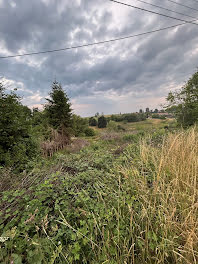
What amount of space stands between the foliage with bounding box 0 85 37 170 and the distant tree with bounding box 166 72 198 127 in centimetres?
1247

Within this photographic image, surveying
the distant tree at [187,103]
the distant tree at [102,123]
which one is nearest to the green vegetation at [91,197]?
the distant tree at [187,103]

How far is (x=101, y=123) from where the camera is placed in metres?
30.2

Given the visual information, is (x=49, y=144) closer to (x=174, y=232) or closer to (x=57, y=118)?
(x=57, y=118)

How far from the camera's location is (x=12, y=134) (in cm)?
369

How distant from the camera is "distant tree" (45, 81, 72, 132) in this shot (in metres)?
8.84

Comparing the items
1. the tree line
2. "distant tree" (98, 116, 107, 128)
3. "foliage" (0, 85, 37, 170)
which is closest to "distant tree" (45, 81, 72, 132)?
the tree line

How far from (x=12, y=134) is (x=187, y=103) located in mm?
13469

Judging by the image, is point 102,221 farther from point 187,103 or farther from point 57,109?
point 187,103

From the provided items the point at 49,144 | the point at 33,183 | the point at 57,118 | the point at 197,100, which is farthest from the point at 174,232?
the point at 197,100

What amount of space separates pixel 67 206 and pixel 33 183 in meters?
0.94

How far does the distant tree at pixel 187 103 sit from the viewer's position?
33.0ft

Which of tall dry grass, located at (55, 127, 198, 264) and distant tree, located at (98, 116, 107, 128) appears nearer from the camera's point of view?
tall dry grass, located at (55, 127, 198, 264)

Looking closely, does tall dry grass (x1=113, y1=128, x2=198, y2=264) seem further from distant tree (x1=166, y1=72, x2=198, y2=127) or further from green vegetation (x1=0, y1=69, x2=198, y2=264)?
distant tree (x1=166, y1=72, x2=198, y2=127)

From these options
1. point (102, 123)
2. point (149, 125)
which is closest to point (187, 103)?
point (149, 125)
